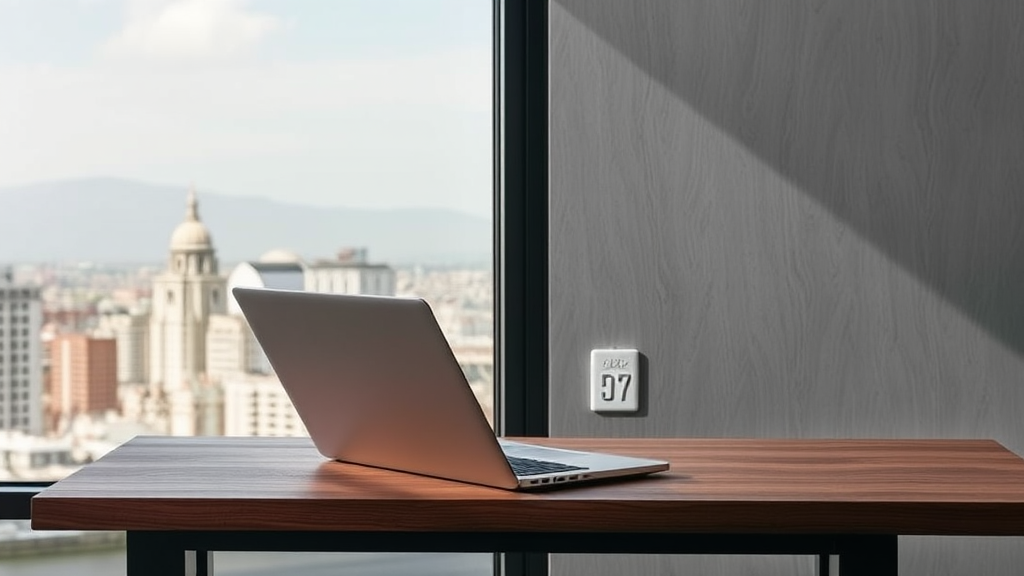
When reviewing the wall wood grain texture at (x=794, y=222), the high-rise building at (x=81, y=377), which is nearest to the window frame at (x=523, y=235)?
the wall wood grain texture at (x=794, y=222)

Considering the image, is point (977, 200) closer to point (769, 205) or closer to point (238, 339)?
point (769, 205)

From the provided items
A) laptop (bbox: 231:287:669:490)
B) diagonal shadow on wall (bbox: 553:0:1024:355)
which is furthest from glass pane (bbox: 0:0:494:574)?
laptop (bbox: 231:287:669:490)

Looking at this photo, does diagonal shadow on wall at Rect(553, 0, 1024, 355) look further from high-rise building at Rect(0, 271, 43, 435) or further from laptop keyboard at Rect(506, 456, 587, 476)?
high-rise building at Rect(0, 271, 43, 435)

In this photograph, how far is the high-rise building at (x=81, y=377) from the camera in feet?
7.39

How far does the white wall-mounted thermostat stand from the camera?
216 centimetres

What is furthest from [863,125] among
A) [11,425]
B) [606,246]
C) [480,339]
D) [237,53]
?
[11,425]

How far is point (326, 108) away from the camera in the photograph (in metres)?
2.25

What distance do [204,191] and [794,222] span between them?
3.42 ft

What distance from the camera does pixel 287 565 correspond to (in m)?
2.26

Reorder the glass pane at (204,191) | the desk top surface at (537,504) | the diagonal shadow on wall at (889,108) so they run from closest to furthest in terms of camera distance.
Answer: the desk top surface at (537,504)
the diagonal shadow on wall at (889,108)
the glass pane at (204,191)

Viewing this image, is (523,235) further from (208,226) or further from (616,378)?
(208,226)

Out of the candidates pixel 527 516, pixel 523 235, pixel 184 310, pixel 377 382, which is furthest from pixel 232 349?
pixel 527 516

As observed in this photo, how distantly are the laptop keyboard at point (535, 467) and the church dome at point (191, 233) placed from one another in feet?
3.40

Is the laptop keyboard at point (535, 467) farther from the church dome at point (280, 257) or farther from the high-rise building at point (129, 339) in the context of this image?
the high-rise building at point (129, 339)
